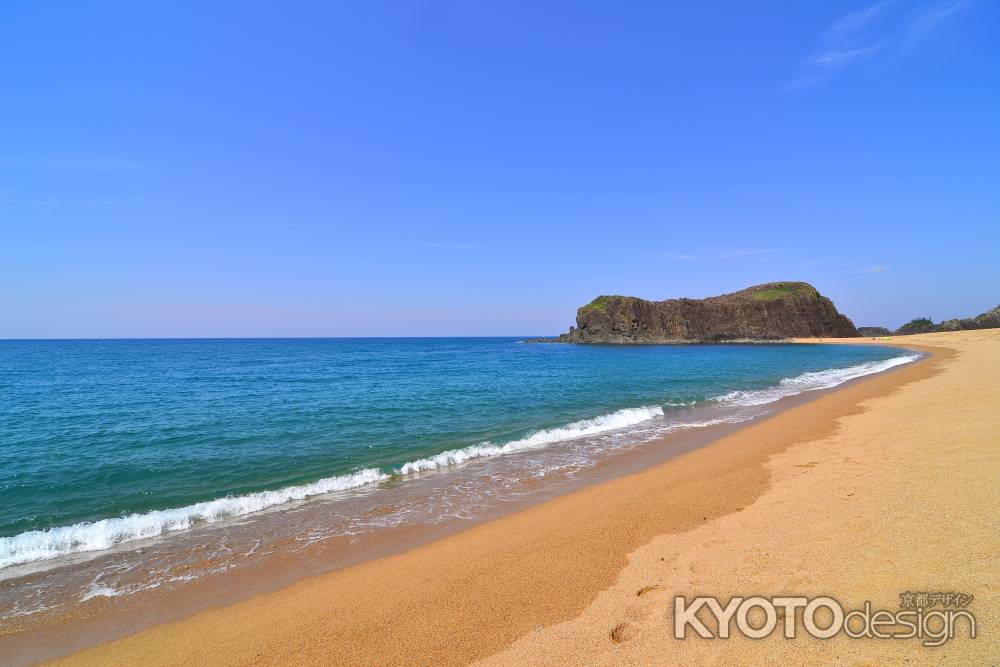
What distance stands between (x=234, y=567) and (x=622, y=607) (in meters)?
6.35

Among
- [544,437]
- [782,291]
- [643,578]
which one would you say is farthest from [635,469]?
[782,291]

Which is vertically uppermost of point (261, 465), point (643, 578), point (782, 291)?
point (782, 291)

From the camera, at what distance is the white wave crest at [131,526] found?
320 inches

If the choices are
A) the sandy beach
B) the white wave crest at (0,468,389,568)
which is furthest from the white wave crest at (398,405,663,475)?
the sandy beach

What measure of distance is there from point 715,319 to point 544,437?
118779 millimetres

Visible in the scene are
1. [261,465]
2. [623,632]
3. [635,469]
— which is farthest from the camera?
[261,465]

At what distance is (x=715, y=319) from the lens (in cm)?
12025

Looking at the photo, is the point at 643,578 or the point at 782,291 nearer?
the point at 643,578

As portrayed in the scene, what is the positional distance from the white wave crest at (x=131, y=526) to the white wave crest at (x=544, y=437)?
2559 millimetres

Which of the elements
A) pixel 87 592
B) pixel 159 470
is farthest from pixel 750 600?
pixel 159 470

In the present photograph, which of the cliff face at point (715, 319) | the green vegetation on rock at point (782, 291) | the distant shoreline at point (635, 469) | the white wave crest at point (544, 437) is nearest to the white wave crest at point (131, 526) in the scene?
the white wave crest at point (544, 437)

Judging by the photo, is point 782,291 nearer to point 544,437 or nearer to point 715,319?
point 715,319

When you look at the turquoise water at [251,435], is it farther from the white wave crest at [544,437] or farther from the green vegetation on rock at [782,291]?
the green vegetation on rock at [782,291]

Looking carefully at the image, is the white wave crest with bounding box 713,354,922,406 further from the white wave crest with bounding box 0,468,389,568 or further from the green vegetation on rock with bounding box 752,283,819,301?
the green vegetation on rock with bounding box 752,283,819,301
